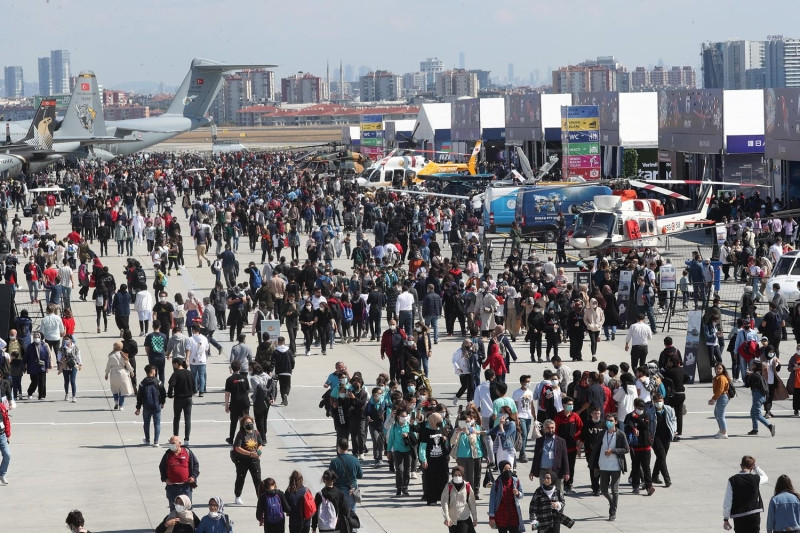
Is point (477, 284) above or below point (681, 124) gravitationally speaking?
below

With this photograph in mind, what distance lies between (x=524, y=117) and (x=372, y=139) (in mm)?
17719

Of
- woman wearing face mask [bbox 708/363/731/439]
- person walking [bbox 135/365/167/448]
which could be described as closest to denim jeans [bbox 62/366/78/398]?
person walking [bbox 135/365/167/448]

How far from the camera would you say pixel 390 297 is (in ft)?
88.5

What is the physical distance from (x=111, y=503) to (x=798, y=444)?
8.72 m

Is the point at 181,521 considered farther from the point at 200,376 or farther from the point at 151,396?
the point at 200,376

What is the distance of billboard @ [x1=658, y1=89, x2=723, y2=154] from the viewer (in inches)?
1970

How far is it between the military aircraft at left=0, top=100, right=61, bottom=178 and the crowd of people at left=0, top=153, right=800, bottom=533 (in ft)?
85.0

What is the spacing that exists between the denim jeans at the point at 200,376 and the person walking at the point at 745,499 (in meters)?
10.6

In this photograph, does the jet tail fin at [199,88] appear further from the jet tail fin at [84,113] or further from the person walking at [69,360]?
the person walking at [69,360]

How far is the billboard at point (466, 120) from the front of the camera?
3056 inches

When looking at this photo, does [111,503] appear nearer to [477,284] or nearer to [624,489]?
[624,489]

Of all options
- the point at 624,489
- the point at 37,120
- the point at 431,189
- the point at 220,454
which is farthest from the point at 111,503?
the point at 37,120

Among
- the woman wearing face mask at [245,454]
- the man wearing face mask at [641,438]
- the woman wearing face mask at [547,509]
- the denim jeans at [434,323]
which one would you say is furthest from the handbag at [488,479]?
the denim jeans at [434,323]

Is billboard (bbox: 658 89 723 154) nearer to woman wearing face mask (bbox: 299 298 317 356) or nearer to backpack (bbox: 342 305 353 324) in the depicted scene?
backpack (bbox: 342 305 353 324)
